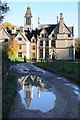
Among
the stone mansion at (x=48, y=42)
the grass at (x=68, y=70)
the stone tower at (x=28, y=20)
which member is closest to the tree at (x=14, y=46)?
the stone mansion at (x=48, y=42)

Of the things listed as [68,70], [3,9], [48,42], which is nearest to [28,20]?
[48,42]

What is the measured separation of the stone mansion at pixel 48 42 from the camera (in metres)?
51.6

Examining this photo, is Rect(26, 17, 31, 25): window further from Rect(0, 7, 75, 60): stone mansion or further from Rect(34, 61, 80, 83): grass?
Rect(34, 61, 80, 83): grass

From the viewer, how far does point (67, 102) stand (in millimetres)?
7957

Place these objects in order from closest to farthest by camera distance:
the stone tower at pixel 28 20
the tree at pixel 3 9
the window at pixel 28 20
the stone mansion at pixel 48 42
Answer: the tree at pixel 3 9 < the stone mansion at pixel 48 42 < the stone tower at pixel 28 20 < the window at pixel 28 20

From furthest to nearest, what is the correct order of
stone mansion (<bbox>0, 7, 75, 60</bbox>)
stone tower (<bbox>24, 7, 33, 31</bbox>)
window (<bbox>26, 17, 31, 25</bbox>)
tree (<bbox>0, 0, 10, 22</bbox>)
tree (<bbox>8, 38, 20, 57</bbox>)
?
1. window (<bbox>26, 17, 31, 25</bbox>)
2. stone tower (<bbox>24, 7, 33, 31</bbox>)
3. stone mansion (<bbox>0, 7, 75, 60</bbox>)
4. tree (<bbox>8, 38, 20, 57</bbox>)
5. tree (<bbox>0, 0, 10, 22</bbox>)

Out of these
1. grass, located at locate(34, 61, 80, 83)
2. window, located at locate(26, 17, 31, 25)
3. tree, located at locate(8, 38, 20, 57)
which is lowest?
grass, located at locate(34, 61, 80, 83)

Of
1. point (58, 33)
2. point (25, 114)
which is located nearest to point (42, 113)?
point (25, 114)

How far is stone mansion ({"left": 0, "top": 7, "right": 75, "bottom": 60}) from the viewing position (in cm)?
5156

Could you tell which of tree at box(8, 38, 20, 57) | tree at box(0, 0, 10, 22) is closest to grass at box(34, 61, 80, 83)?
tree at box(0, 0, 10, 22)

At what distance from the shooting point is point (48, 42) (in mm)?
53188

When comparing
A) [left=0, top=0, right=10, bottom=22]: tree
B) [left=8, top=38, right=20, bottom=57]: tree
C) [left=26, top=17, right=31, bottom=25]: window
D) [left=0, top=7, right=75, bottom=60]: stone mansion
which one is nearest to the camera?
[left=0, top=0, right=10, bottom=22]: tree

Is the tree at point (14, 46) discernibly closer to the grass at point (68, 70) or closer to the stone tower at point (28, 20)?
the stone tower at point (28, 20)

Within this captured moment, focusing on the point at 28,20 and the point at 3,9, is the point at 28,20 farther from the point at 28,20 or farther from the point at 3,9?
the point at 3,9
